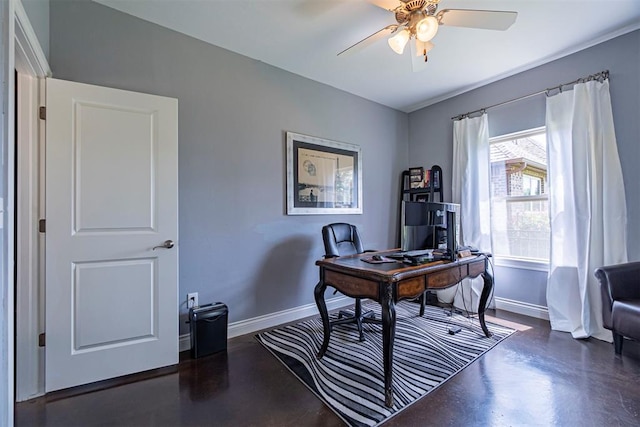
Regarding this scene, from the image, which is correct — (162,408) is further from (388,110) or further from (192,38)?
(388,110)

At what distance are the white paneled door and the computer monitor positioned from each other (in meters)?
1.80

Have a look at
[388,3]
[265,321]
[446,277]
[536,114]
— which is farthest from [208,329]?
[536,114]

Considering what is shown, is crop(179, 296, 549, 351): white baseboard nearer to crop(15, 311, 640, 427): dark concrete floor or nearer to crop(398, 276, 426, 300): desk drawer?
crop(15, 311, 640, 427): dark concrete floor

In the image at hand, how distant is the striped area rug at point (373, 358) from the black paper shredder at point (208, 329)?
0.40 m

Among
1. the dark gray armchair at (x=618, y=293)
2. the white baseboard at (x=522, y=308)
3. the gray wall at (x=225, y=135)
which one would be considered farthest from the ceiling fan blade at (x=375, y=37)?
the white baseboard at (x=522, y=308)

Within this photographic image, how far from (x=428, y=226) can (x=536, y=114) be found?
6.56ft

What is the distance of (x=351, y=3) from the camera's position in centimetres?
206

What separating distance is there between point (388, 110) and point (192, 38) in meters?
2.67

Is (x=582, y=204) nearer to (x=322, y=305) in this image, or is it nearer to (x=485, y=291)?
(x=485, y=291)

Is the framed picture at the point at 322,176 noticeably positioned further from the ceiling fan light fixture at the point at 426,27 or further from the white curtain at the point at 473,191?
the ceiling fan light fixture at the point at 426,27

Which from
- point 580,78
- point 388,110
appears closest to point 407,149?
point 388,110

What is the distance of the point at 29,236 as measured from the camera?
1748mm

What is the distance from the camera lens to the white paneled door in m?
1.83

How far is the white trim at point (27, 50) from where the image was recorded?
1348mm
